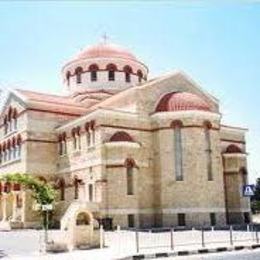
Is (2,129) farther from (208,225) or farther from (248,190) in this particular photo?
(248,190)

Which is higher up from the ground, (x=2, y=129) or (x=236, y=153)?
(x=2, y=129)

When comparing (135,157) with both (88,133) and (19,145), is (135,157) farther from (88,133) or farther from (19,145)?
(19,145)

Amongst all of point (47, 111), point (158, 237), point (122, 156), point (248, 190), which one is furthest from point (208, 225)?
point (47, 111)

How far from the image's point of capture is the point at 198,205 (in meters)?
31.4

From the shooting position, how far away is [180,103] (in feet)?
108

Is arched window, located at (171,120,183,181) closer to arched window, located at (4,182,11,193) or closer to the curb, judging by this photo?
the curb

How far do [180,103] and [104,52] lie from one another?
39.7ft

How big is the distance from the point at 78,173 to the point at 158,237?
1245cm

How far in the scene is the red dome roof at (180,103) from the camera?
32.7 m

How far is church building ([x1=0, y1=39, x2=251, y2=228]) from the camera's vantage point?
1232 inches

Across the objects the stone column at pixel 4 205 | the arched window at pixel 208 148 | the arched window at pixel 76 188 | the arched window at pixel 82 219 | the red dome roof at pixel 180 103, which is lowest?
the arched window at pixel 82 219

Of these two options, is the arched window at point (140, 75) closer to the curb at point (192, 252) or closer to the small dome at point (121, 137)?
the small dome at point (121, 137)

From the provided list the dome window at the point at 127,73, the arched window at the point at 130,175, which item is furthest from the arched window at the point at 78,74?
the arched window at the point at 130,175

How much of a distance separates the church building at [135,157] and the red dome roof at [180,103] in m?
0.09
